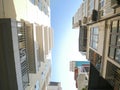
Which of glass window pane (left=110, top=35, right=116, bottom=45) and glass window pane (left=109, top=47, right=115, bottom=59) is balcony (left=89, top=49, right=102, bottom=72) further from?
glass window pane (left=110, top=35, right=116, bottom=45)

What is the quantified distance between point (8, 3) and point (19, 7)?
2.68 metres

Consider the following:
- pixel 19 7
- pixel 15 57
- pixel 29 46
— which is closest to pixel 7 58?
pixel 15 57

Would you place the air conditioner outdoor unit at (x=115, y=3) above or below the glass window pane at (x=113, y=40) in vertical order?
above

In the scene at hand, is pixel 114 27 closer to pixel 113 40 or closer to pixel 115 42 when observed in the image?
pixel 113 40

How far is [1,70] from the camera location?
11.4 meters

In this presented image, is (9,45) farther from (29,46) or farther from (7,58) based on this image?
(29,46)

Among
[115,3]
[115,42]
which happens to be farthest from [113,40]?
[115,3]

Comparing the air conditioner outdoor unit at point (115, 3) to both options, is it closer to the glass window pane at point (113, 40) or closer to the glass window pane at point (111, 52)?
the glass window pane at point (113, 40)

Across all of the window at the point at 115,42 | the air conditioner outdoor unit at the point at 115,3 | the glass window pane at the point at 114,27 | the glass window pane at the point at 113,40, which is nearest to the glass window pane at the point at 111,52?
the window at the point at 115,42

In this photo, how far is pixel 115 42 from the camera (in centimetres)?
1330

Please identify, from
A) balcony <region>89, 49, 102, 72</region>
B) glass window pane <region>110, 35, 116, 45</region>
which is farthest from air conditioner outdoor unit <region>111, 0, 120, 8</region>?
balcony <region>89, 49, 102, 72</region>

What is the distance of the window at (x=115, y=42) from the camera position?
1270 centimetres

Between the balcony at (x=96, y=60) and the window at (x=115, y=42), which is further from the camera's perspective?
the balcony at (x=96, y=60)

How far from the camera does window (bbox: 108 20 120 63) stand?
12.7 metres
